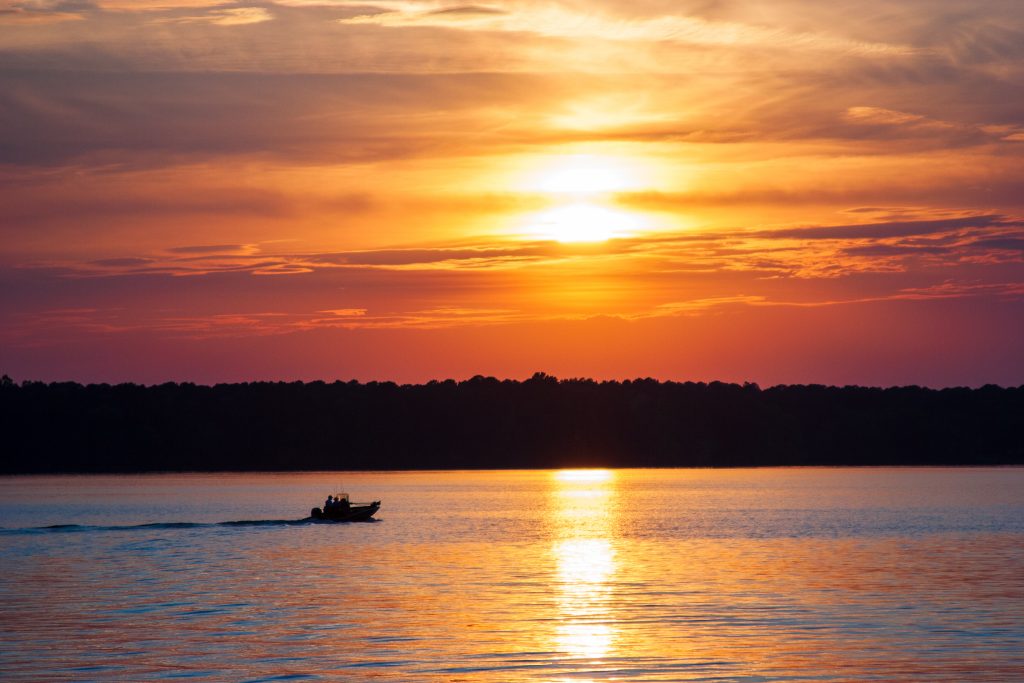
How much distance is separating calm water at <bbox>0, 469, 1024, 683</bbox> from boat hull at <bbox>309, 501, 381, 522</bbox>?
523 centimetres

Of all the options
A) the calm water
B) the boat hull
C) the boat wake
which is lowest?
the calm water

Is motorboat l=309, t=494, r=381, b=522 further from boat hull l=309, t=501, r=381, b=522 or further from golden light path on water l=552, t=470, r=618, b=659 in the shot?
golden light path on water l=552, t=470, r=618, b=659

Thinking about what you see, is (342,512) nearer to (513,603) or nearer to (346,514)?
(346,514)

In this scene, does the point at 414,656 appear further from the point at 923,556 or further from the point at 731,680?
the point at 923,556

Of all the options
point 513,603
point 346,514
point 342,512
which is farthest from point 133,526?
point 513,603

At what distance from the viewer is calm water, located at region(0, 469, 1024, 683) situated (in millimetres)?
38562

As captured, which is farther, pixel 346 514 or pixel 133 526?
pixel 346 514

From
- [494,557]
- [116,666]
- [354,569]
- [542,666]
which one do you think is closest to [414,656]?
[542,666]

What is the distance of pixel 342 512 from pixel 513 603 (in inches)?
2651

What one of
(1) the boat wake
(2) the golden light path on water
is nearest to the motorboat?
(1) the boat wake

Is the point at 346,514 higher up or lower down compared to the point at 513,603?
higher up

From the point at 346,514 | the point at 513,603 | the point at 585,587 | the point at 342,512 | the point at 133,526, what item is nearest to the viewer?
the point at 513,603

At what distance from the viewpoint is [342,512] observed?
12006 cm

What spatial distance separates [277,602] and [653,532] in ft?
187
